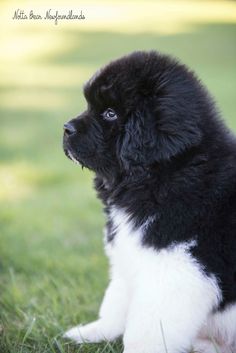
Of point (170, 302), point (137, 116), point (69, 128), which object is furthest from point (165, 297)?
point (69, 128)

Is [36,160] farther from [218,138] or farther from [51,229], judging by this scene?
[218,138]

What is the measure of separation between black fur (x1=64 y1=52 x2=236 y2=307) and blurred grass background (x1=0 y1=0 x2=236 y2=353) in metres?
0.38

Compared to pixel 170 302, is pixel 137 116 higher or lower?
higher

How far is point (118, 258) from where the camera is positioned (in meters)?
3.44

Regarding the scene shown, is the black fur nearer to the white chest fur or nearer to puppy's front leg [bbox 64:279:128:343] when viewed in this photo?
the white chest fur

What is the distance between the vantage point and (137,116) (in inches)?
128

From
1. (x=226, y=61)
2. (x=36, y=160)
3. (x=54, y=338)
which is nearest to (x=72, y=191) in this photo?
(x=36, y=160)

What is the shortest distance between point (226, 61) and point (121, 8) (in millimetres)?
3793

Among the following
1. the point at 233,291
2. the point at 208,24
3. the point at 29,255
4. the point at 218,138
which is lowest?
the point at 29,255

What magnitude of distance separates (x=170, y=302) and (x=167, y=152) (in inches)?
30.0

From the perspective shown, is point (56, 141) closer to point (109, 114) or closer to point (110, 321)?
point (110, 321)

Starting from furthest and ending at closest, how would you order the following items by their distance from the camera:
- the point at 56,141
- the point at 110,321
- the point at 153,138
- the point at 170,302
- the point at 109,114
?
1. the point at 56,141
2. the point at 110,321
3. the point at 109,114
4. the point at 153,138
5. the point at 170,302

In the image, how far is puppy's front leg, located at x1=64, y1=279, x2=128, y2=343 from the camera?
3.70 metres

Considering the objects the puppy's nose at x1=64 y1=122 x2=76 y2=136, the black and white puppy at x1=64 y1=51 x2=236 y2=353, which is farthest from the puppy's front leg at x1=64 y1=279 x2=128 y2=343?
the puppy's nose at x1=64 y1=122 x2=76 y2=136
